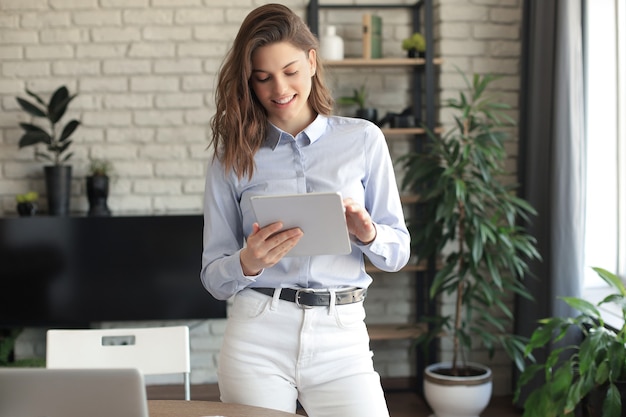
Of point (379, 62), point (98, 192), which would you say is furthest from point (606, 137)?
point (98, 192)

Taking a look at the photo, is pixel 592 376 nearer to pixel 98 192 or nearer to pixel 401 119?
pixel 401 119

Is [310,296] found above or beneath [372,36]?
beneath

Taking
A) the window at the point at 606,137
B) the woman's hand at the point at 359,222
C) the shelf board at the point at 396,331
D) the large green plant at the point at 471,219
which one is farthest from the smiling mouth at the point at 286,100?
the shelf board at the point at 396,331

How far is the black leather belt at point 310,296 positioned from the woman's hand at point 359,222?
135mm

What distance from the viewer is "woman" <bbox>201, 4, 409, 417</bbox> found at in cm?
186

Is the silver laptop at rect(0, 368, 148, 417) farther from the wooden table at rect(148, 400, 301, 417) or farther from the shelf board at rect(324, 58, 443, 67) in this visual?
the shelf board at rect(324, 58, 443, 67)

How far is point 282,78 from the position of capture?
1.92 m

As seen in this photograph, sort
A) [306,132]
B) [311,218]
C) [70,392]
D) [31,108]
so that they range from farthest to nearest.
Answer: [31,108] < [306,132] < [311,218] < [70,392]

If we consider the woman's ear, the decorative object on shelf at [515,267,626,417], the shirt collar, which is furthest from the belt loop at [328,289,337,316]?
the decorative object on shelf at [515,267,626,417]

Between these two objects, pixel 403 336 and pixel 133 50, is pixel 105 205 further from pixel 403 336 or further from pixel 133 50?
pixel 403 336

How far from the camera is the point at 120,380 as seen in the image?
1229 millimetres

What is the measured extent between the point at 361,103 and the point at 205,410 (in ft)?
8.75

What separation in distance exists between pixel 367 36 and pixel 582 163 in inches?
48.5

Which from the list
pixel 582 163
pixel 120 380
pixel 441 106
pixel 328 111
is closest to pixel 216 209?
pixel 328 111
